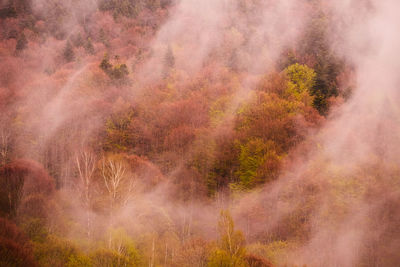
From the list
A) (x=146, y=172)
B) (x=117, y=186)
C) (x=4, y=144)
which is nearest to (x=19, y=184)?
(x=117, y=186)

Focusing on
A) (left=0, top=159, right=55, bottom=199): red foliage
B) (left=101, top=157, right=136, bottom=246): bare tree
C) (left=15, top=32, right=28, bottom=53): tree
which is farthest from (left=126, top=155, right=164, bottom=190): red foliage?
(left=15, top=32, right=28, bottom=53): tree

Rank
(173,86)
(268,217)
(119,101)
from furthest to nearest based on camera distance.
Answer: (173,86) < (119,101) < (268,217)

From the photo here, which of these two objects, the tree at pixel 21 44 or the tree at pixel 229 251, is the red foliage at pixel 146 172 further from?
the tree at pixel 21 44

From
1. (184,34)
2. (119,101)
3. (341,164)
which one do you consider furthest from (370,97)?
(184,34)

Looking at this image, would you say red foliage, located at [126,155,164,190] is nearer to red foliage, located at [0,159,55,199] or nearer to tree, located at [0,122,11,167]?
red foliage, located at [0,159,55,199]

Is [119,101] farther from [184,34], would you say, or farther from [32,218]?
[184,34]

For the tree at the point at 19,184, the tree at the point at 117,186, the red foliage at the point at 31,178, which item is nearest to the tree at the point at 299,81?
the tree at the point at 117,186

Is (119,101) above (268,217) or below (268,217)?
above

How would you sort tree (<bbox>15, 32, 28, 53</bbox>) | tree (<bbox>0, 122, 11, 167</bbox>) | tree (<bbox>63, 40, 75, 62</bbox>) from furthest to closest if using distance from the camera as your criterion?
tree (<bbox>15, 32, 28, 53</bbox>) < tree (<bbox>63, 40, 75, 62</bbox>) < tree (<bbox>0, 122, 11, 167</bbox>)
